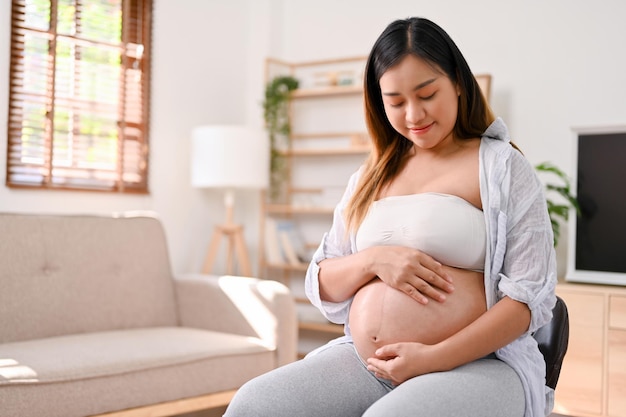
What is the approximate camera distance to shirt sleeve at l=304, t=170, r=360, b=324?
1722 millimetres

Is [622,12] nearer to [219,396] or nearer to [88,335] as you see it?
[219,396]

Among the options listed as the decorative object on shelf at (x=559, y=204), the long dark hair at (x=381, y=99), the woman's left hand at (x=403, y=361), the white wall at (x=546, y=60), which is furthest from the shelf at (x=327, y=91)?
the woman's left hand at (x=403, y=361)

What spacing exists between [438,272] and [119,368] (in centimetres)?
149

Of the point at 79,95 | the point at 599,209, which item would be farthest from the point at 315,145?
the point at 599,209

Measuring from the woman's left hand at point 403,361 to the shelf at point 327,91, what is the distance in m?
3.03

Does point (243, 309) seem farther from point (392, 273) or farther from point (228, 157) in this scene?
point (392, 273)

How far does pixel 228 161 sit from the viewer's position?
4.21 meters

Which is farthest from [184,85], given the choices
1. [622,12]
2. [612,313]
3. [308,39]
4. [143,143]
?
[612,313]

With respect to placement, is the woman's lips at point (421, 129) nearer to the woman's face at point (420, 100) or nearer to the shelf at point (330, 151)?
the woman's face at point (420, 100)

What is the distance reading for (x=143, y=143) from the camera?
14.2 ft

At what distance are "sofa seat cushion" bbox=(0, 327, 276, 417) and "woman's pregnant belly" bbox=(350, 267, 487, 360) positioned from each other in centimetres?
130

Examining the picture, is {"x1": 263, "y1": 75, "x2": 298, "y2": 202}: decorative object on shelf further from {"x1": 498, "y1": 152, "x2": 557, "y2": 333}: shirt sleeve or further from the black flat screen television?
{"x1": 498, "y1": 152, "x2": 557, "y2": 333}: shirt sleeve

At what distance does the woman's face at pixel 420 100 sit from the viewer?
1539mm

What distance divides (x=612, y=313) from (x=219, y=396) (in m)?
1.63
